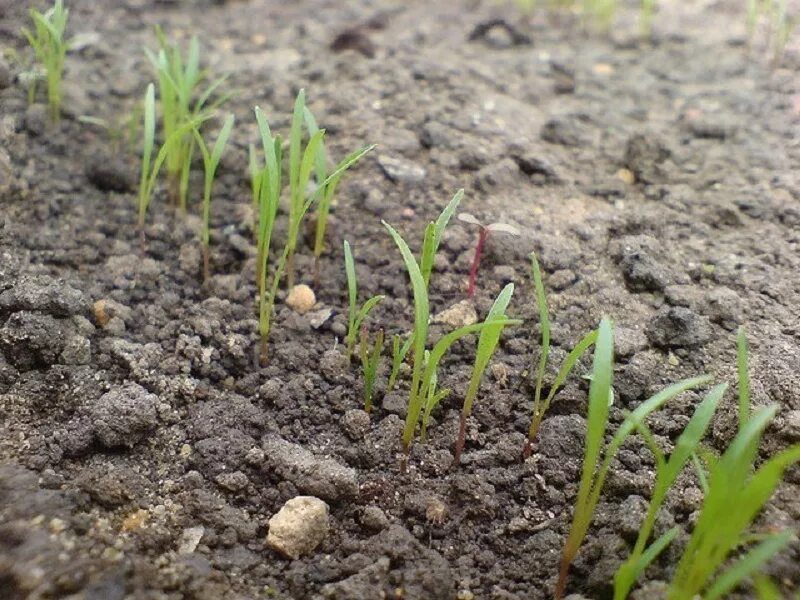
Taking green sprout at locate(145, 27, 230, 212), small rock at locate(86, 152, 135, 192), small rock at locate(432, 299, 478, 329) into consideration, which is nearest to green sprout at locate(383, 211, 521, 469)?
small rock at locate(432, 299, 478, 329)

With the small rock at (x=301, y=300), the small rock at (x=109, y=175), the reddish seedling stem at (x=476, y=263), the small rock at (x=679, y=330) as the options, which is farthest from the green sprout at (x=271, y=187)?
the small rock at (x=679, y=330)

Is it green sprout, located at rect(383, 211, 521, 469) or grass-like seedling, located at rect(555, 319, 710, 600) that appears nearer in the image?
grass-like seedling, located at rect(555, 319, 710, 600)

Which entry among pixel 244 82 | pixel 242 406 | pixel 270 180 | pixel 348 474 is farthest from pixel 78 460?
pixel 244 82

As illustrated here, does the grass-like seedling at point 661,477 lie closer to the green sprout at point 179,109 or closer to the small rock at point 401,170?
the small rock at point 401,170

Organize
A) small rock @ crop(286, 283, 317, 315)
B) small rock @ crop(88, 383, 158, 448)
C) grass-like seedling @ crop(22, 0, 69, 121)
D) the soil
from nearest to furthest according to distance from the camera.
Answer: the soil
small rock @ crop(88, 383, 158, 448)
small rock @ crop(286, 283, 317, 315)
grass-like seedling @ crop(22, 0, 69, 121)

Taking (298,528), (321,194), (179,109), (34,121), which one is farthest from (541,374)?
(34,121)

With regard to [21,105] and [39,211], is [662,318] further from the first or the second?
[21,105]

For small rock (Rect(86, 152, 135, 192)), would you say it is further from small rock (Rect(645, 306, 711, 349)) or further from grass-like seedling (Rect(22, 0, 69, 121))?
small rock (Rect(645, 306, 711, 349))
